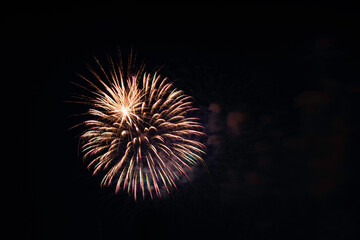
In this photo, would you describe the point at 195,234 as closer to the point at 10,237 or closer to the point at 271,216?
the point at 271,216

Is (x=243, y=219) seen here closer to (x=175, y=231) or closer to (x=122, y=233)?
(x=175, y=231)

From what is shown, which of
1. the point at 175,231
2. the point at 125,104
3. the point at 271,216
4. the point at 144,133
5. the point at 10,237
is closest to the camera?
the point at 125,104

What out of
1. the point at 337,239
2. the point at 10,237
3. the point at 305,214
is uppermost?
the point at 10,237

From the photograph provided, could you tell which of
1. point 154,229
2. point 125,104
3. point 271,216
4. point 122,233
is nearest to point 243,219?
point 271,216

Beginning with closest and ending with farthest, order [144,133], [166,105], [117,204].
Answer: [166,105], [144,133], [117,204]

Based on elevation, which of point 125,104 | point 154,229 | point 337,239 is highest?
point 125,104

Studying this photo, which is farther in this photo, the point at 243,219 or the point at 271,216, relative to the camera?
the point at 271,216

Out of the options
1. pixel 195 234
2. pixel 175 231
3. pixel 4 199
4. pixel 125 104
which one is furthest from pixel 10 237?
pixel 125 104

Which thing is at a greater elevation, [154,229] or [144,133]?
[144,133]

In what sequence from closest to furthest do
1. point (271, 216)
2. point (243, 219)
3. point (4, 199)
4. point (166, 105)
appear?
1. point (166, 105)
2. point (4, 199)
3. point (243, 219)
4. point (271, 216)
